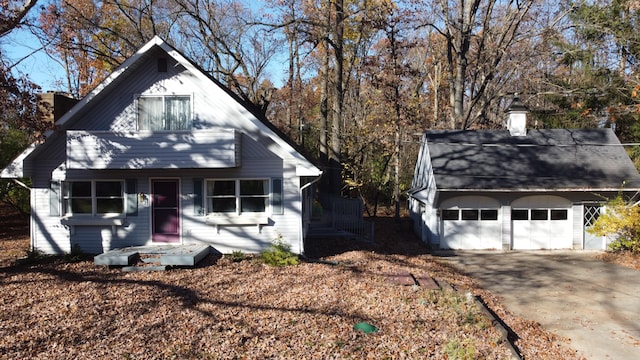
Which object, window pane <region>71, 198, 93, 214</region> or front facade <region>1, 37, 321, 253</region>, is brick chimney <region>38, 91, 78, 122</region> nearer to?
front facade <region>1, 37, 321, 253</region>

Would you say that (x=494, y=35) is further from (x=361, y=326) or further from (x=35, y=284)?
(x=35, y=284)

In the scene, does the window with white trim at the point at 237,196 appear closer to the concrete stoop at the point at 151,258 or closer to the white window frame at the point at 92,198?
the concrete stoop at the point at 151,258

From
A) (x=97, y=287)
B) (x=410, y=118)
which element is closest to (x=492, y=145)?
(x=410, y=118)

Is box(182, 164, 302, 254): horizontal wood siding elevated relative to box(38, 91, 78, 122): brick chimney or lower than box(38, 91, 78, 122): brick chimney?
lower

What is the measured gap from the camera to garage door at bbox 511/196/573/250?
17234 millimetres

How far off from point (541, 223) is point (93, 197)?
16931 millimetres

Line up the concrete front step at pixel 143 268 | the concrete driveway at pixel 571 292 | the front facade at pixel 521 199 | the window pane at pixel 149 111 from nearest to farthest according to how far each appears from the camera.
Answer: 1. the concrete driveway at pixel 571 292
2. the concrete front step at pixel 143 268
3. the window pane at pixel 149 111
4. the front facade at pixel 521 199

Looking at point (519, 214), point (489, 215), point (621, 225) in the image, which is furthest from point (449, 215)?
point (621, 225)

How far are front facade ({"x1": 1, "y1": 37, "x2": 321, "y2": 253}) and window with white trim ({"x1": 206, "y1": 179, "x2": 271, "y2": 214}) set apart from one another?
0.03 metres

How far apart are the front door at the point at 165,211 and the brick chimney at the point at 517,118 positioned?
1552cm

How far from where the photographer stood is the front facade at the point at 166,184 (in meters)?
13.0

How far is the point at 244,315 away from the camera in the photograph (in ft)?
27.3

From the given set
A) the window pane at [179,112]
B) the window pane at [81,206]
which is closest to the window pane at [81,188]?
the window pane at [81,206]

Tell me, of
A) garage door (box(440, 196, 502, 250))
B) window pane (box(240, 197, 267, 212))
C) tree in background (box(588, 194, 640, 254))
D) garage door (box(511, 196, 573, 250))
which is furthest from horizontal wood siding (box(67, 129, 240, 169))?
tree in background (box(588, 194, 640, 254))
